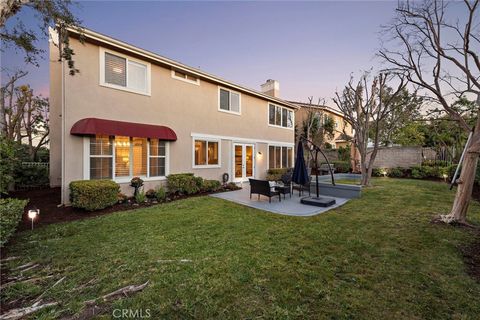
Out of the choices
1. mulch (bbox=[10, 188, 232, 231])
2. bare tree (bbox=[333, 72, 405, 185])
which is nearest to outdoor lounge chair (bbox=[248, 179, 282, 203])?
mulch (bbox=[10, 188, 232, 231])

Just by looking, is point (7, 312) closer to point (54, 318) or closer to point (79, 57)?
point (54, 318)

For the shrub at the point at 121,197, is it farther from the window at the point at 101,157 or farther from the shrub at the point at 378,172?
the shrub at the point at 378,172

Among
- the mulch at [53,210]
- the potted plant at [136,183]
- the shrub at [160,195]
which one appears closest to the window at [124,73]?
the potted plant at [136,183]

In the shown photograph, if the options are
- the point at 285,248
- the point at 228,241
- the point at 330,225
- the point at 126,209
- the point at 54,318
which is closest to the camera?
the point at 54,318

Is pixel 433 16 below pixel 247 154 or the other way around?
the other way around

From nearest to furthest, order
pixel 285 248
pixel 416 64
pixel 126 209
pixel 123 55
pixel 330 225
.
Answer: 1. pixel 285 248
2. pixel 330 225
3. pixel 416 64
4. pixel 126 209
5. pixel 123 55

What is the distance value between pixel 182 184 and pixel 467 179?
10360mm

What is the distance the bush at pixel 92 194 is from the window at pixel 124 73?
4193 millimetres

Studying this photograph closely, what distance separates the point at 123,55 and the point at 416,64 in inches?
458

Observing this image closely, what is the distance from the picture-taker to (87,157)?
8.03 meters

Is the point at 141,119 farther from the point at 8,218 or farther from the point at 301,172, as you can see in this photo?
the point at 301,172

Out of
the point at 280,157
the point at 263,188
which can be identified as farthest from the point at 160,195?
the point at 280,157

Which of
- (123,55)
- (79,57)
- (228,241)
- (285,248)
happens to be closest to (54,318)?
(228,241)

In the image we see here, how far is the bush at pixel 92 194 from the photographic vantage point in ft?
23.6
